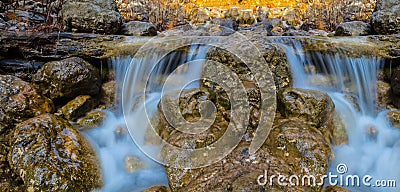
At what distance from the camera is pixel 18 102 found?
4.09 metres

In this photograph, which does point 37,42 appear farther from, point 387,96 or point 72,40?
point 387,96

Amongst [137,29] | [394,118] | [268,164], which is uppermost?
[137,29]

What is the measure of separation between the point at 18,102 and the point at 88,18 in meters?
3.34

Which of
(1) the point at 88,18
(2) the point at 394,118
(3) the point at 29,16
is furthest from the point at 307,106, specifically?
(3) the point at 29,16

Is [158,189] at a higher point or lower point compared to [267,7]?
lower

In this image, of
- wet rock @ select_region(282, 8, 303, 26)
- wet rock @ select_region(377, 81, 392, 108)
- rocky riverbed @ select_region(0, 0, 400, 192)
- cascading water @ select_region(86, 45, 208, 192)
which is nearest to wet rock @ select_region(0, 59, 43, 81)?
rocky riverbed @ select_region(0, 0, 400, 192)

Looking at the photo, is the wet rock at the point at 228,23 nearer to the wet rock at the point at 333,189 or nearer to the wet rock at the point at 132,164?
the wet rock at the point at 132,164

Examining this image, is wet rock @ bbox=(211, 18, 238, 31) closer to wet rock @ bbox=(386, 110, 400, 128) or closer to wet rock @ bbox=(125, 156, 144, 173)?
wet rock @ bbox=(386, 110, 400, 128)

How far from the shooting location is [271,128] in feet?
12.3

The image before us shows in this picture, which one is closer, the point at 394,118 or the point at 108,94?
the point at 394,118

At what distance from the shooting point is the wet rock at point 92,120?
4.59m

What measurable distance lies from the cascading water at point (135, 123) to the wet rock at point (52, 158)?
31 centimetres

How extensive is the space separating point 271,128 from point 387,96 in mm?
2578

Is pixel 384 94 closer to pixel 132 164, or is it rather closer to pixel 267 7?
pixel 132 164
